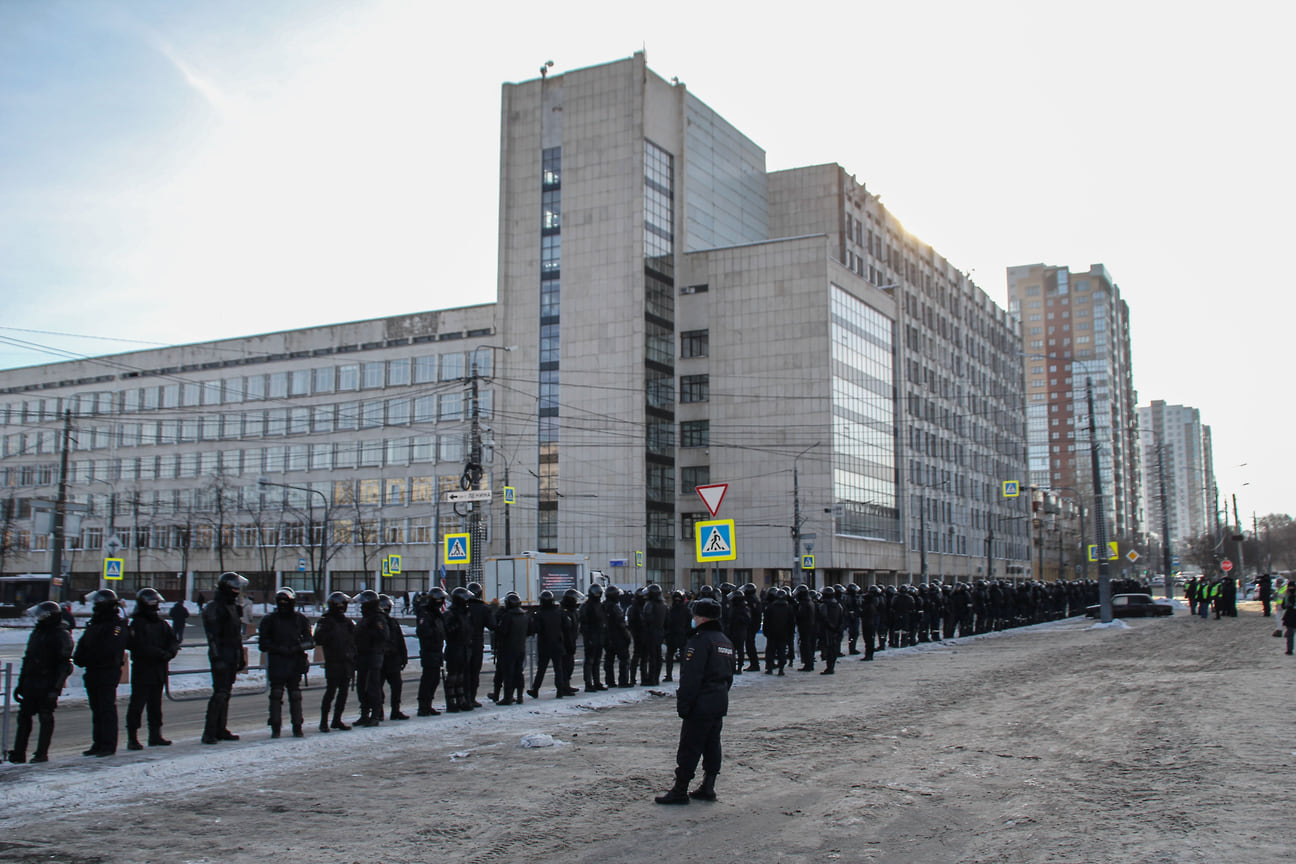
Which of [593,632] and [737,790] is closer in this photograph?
[737,790]

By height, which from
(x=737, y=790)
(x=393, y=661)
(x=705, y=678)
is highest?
(x=705, y=678)

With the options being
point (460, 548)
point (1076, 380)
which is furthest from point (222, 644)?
point (1076, 380)

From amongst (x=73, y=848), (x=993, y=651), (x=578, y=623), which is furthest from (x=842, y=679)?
(x=73, y=848)

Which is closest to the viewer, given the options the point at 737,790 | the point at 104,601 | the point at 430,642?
the point at 737,790

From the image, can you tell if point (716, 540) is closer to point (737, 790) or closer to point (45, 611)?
point (737, 790)

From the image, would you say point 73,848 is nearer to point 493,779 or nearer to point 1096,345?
point 493,779

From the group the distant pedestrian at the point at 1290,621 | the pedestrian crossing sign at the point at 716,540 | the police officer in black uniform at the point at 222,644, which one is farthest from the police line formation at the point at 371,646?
the distant pedestrian at the point at 1290,621

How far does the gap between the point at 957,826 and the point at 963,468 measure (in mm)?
95897

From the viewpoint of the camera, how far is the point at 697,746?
8664mm

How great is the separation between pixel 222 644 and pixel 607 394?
6369 cm

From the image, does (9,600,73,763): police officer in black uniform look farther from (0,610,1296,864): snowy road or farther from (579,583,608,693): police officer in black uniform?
(579,583,608,693): police officer in black uniform

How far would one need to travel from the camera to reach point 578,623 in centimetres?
1881

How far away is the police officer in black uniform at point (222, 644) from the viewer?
12203 millimetres

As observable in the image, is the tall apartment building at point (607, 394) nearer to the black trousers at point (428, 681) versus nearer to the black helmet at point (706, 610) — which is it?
the black trousers at point (428, 681)
